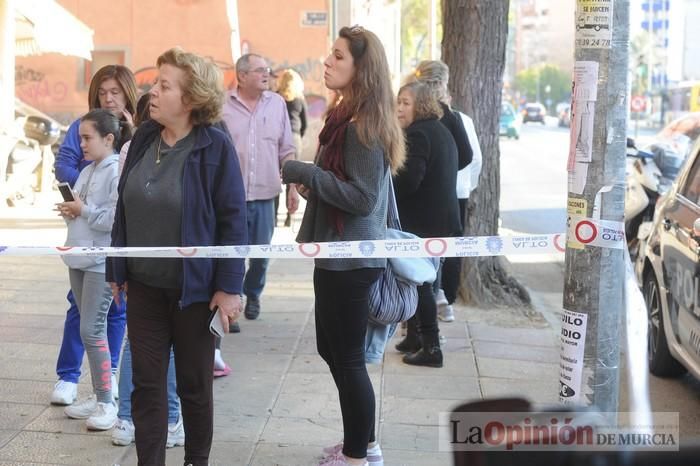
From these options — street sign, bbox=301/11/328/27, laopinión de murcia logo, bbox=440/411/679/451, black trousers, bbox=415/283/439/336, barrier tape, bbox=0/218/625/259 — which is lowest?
black trousers, bbox=415/283/439/336

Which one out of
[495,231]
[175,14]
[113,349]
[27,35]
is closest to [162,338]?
[113,349]

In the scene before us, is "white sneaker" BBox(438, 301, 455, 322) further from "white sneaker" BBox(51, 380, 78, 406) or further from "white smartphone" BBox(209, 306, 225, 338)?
"white smartphone" BBox(209, 306, 225, 338)

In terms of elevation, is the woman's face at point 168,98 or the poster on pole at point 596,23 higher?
the poster on pole at point 596,23

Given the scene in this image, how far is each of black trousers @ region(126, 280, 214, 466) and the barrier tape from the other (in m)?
0.21

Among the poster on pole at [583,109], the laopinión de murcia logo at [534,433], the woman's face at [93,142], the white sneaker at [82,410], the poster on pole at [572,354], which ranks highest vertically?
the poster on pole at [583,109]

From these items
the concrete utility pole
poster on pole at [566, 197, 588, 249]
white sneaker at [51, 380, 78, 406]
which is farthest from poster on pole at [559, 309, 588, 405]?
white sneaker at [51, 380, 78, 406]

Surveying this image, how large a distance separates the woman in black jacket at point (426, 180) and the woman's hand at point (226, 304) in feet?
7.62

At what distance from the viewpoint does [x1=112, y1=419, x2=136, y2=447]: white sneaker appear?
4.85m

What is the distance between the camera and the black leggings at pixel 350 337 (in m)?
4.25

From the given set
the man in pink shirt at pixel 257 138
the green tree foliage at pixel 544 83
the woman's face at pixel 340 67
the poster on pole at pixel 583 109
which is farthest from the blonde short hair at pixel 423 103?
the green tree foliage at pixel 544 83

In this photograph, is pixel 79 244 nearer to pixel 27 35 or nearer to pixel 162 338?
pixel 162 338

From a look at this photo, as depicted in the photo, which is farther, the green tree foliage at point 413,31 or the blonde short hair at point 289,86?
the green tree foliage at point 413,31

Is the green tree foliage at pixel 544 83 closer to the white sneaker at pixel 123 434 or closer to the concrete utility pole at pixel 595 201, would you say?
the white sneaker at pixel 123 434

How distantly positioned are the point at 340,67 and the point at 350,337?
1.16 m
